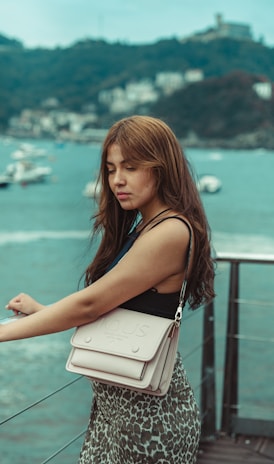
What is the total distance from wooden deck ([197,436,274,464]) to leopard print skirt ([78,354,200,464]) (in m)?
1.11

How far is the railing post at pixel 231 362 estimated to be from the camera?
2507 millimetres

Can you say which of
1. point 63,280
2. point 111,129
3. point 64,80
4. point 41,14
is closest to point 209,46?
point 64,80

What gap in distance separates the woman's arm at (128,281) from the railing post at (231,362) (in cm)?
134

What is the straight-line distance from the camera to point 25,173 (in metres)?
67.3

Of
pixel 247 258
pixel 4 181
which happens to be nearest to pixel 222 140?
pixel 4 181

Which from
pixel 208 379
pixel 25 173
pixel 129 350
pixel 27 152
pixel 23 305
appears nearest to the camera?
pixel 129 350

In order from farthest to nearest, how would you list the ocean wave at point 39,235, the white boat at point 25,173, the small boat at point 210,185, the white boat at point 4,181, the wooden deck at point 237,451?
the white boat at point 25,173
the white boat at point 4,181
the small boat at point 210,185
the ocean wave at point 39,235
the wooden deck at point 237,451

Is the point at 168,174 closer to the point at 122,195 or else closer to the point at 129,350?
the point at 122,195

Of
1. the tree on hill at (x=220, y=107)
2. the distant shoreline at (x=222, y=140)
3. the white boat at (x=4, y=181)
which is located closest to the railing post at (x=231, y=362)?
the tree on hill at (x=220, y=107)

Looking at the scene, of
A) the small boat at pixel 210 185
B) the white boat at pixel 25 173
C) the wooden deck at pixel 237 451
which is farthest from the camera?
the white boat at pixel 25 173

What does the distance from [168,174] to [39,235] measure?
40483 millimetres

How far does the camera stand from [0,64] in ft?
191

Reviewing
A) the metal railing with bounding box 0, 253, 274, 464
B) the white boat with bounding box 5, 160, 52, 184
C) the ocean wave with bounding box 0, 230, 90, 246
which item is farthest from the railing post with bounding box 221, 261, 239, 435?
the white boat with bounding box 5, 160, 52, 184

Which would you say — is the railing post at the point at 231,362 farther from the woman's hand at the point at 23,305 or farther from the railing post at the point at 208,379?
the woman's hand at the point at 23,305
